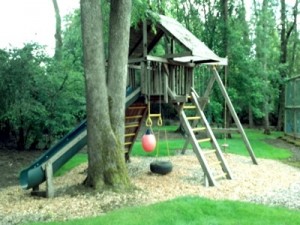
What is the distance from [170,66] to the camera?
903 cm

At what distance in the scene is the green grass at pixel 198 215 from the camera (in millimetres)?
4766

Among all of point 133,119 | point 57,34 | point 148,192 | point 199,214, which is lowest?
point 148,192

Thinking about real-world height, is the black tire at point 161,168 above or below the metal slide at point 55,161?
below

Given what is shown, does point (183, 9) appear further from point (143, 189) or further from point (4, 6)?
point (143, 189)

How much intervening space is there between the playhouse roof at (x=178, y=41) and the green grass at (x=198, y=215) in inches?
142

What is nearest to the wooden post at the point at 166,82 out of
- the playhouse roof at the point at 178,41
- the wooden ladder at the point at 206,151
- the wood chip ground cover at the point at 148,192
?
the playhouse roof at the point at 178,41

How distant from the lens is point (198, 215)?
5.03m

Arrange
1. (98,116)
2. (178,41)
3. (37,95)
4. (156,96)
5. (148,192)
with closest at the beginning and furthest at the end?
(98,116) < (148,192) < (178,41) < (156,96) < (37,95)

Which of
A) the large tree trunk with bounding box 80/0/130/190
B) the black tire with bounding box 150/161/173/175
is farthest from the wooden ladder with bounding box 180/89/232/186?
the large tree trunk with bounding box 80/0/130/190

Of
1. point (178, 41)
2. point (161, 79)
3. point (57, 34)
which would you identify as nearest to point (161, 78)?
point (161, 79)

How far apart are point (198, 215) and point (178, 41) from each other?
4.45 m

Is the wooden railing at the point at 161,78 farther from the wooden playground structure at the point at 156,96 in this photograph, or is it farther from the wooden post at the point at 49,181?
the wooden post at the point at 49,181

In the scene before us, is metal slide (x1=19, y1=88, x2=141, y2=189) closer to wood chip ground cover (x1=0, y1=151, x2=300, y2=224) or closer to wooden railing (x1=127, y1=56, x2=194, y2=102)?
wood chip ground cover (x1=0, y1=151, x2=300, y2=224)

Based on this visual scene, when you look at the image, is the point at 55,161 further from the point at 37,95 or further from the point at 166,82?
the point at 37,95
